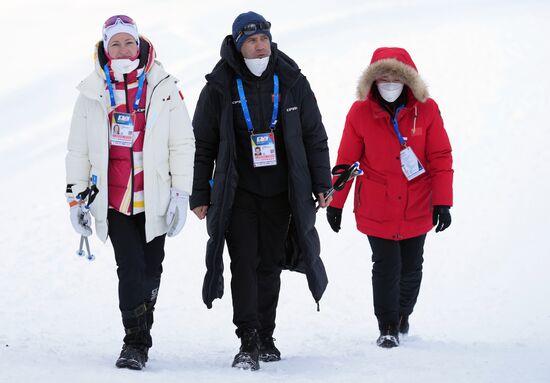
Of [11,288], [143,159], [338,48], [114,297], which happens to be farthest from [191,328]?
[338,48]

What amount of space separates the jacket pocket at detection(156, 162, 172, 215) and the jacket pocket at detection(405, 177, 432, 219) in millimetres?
1585

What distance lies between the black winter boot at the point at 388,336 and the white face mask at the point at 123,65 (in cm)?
228

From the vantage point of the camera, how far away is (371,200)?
6008 mm

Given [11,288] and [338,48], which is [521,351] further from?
[338,48]

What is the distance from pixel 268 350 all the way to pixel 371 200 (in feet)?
3.72

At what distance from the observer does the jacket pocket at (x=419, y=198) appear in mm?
5939

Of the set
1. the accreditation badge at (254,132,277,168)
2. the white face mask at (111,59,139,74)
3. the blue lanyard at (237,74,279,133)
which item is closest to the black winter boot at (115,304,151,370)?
the accreditation badge at (254,132,277,168)

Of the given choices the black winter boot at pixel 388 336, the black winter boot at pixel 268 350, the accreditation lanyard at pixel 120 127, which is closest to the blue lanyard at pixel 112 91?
the accreditation lanyard at pixel 120 127

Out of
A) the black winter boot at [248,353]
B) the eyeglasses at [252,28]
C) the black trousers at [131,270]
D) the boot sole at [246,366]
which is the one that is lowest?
the boot sole at [246,366]

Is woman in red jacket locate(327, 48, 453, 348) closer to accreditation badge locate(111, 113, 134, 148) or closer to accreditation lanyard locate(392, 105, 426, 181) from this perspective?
accreditation lanyard locate(392, 105, 426, 181)

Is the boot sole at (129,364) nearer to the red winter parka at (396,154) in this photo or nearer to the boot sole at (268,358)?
the boot sole at (268,358)

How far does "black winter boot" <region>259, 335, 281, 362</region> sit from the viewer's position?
564 cm

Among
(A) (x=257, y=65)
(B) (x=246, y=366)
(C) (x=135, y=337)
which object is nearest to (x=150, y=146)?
(A) (x=257, y=65)

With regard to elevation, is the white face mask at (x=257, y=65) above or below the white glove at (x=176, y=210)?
above
